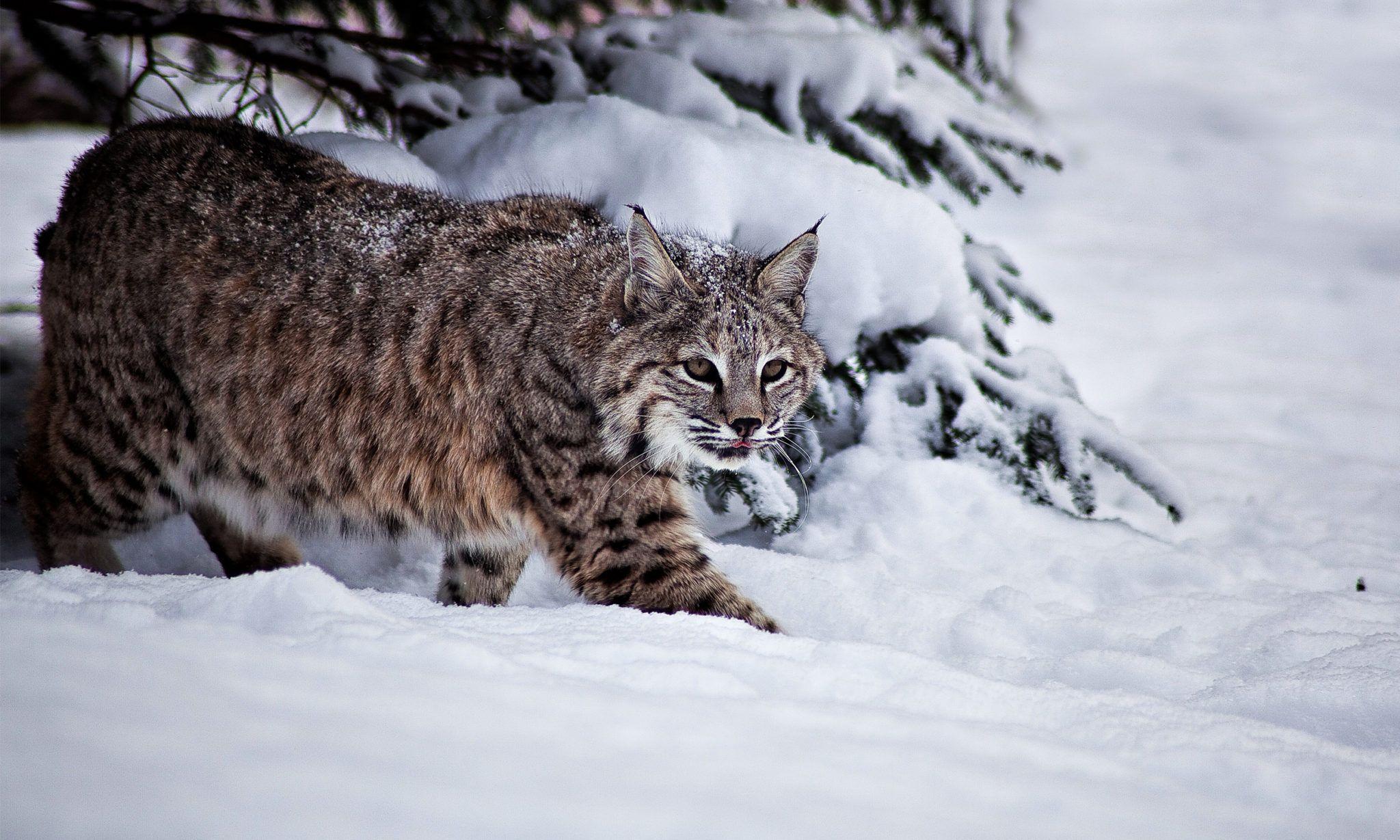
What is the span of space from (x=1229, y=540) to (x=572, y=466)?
291 cm

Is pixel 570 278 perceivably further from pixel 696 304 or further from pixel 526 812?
pixel 526 812

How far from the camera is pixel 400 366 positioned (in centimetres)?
295

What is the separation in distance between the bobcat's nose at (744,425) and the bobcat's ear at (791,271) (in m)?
0.41

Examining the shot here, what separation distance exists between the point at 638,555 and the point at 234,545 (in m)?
1.64

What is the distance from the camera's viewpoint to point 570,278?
2.94m

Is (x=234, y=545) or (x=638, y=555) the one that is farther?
(x=234, y=545)

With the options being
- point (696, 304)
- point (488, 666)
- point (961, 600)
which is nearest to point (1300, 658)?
point (961, 600)

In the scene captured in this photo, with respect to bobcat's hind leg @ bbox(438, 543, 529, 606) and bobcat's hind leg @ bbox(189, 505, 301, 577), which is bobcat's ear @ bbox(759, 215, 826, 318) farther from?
bobcat's hind leg @ bbox(189, 505, 301, 577)

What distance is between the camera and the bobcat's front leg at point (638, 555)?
107 inches

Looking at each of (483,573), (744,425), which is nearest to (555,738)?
(744,425)

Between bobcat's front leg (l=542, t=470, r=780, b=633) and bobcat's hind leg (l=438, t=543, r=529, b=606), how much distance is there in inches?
16.3

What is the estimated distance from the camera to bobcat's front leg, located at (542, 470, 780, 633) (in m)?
2.73

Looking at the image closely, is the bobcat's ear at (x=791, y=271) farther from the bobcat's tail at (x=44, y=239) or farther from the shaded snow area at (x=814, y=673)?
the bobcat's tail at (x=44, y=239)

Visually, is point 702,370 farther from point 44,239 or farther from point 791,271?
point 44,239
